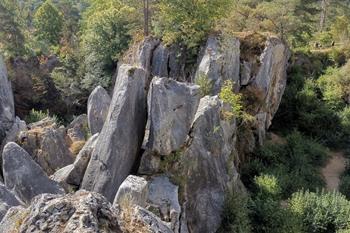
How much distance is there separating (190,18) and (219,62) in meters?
3.22

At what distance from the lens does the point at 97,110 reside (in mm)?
20766

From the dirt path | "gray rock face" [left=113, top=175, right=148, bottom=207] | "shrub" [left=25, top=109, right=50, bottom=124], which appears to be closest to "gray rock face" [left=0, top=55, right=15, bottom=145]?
"shrub" [left=25, top=109, right=50, bottom=124]

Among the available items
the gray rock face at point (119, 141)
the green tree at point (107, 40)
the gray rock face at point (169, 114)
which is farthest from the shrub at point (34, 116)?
the gray rock face at point (169, 114)

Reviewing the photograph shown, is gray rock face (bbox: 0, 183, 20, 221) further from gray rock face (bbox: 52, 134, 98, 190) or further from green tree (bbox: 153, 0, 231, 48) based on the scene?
green tree (bbox: 153, 0, 231, 48)

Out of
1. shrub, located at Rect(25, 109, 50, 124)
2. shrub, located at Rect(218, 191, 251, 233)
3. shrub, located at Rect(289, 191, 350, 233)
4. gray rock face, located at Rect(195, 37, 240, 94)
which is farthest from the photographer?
shrub, located at Rect(25, 109, 50, 124)

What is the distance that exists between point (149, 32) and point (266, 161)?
1119 centimetres

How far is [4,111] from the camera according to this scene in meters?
21.9

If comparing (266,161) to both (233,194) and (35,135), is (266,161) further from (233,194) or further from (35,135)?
(35,135)

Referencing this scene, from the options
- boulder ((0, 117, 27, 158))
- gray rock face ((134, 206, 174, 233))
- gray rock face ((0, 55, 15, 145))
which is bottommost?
boulder ((0, 117, 27, 158))

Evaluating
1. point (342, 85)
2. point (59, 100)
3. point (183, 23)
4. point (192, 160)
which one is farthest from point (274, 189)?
point (59, 100)

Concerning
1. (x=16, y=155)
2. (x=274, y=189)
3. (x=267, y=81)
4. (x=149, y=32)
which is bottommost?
(x=274, y=189)

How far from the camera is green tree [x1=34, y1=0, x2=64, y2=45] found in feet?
120

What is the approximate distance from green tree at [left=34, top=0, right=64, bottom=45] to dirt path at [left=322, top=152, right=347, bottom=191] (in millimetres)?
26637

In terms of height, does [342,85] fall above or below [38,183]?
above
